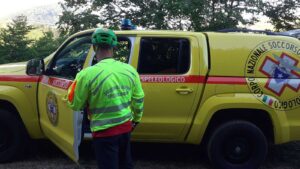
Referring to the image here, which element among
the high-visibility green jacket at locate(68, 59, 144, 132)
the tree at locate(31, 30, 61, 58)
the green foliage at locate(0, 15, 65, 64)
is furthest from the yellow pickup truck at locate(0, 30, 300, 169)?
the tree at locate(31, 30, 61, 58)

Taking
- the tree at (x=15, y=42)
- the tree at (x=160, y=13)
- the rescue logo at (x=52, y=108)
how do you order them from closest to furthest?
the rescue logo at (x=52, y=108) → the tree at (x=160, y=13) → the tree at (x=15, y=42)

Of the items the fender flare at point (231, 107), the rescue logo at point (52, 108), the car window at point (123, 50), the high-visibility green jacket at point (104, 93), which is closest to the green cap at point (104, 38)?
the high-visibility green jacket at point (104, 93)

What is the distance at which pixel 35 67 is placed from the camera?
5406mm

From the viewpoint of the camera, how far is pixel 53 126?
16.8 feet

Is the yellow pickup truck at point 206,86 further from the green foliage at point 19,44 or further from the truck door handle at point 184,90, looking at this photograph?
the green foliage at point 19,44

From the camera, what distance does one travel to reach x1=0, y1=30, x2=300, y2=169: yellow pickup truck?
17.1 feet

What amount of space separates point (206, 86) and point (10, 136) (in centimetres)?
250

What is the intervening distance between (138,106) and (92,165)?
7.50 feet

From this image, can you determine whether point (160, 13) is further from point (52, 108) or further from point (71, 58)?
point (52, 108)

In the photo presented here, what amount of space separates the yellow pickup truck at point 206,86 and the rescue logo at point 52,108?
24 millimetres

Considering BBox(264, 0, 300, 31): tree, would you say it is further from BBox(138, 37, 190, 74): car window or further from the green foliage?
BBox(138, 37, 190, 74): car window

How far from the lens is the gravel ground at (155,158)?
221 inches

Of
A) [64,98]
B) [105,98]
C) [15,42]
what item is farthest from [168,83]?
[15,42]

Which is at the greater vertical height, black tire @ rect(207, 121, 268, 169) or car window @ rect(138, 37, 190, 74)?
car window @ rect(138, 37, 190, 74)
